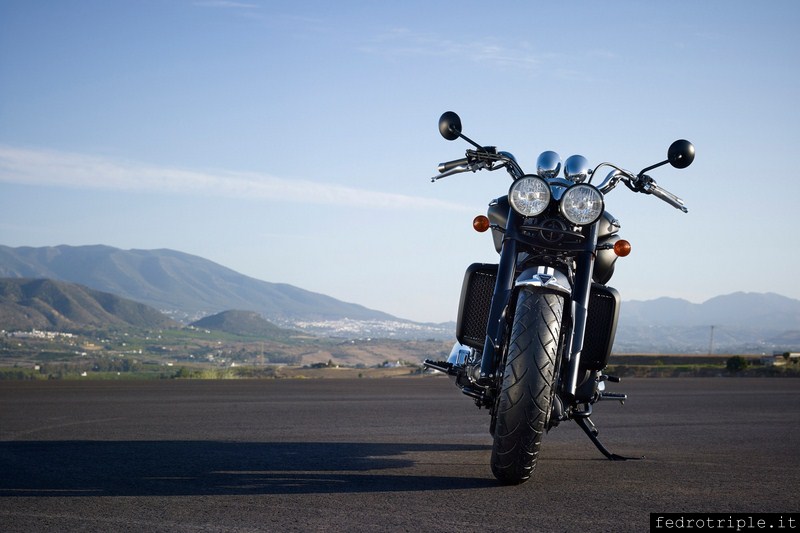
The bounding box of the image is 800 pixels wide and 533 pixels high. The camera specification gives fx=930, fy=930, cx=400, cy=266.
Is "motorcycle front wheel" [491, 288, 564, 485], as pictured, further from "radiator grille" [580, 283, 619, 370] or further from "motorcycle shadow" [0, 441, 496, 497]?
"radiator grille" [580, 283, 619, 370]

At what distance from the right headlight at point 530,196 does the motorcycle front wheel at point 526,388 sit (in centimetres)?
74

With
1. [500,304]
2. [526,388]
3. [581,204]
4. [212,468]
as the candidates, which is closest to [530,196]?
[581,204]

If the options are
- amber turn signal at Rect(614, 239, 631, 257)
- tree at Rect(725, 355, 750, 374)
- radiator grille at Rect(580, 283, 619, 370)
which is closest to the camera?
radiator grille at Rect(580, 283, 619, 370)

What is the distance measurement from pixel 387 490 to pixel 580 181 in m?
2.90

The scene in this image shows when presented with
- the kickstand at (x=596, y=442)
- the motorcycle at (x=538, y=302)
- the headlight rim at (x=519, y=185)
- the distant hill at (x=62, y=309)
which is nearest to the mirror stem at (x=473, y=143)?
the motorcycle at (x=538, y=302)

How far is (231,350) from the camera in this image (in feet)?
432

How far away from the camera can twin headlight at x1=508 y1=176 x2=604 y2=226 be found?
6.90 metres

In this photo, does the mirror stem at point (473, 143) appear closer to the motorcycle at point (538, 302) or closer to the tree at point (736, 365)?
the motorcycle at point (538, 302)

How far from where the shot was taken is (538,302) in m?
6.57

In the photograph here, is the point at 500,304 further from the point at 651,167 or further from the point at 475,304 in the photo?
the point at 651,167

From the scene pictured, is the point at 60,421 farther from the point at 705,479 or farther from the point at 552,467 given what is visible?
the point at 705,479

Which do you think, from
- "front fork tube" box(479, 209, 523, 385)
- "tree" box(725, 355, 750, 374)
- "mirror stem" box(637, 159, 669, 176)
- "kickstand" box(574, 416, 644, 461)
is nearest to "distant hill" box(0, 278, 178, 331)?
"tree" box(725, 355, 750, 374)

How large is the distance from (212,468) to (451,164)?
336 cm

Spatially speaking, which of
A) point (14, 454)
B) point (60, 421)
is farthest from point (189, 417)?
point (14, 454)
